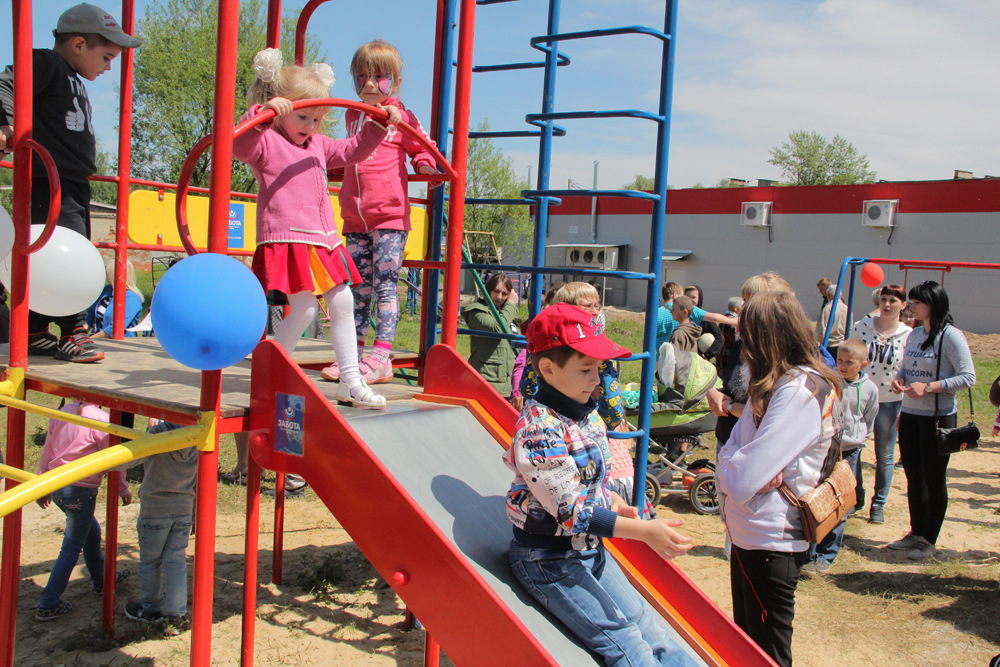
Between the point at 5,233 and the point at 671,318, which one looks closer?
the point at 5,233

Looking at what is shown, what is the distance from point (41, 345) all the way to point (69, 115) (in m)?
0.98

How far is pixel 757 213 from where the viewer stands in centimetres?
2703

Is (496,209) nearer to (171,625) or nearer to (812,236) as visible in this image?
(812,236)

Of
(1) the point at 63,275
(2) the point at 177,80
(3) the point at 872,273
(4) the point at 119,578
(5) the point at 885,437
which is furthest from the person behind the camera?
(2) the point at 177,80

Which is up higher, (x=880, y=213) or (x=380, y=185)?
(x=880, y=213)

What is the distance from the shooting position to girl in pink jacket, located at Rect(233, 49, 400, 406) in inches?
106

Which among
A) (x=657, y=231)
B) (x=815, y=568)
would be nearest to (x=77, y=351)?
(x=657, y=231)

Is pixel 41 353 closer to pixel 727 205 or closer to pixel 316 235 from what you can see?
pixel 316 235

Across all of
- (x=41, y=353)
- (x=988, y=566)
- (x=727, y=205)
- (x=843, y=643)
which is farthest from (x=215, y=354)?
(x=727, y=205)

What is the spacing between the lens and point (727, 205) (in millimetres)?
28172

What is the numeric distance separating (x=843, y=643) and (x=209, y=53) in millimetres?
25475

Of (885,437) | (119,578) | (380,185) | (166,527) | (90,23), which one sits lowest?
(119,578)

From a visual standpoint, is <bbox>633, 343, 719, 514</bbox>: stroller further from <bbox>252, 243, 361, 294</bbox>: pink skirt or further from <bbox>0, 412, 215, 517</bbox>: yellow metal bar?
<bbox>0, 412, 215, 517</bbox>: yellow metal bar

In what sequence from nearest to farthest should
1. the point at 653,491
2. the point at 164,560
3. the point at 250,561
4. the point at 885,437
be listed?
the point at 250,561 < the point at 164,560 < the point at 885,437 < the point at 653,491
